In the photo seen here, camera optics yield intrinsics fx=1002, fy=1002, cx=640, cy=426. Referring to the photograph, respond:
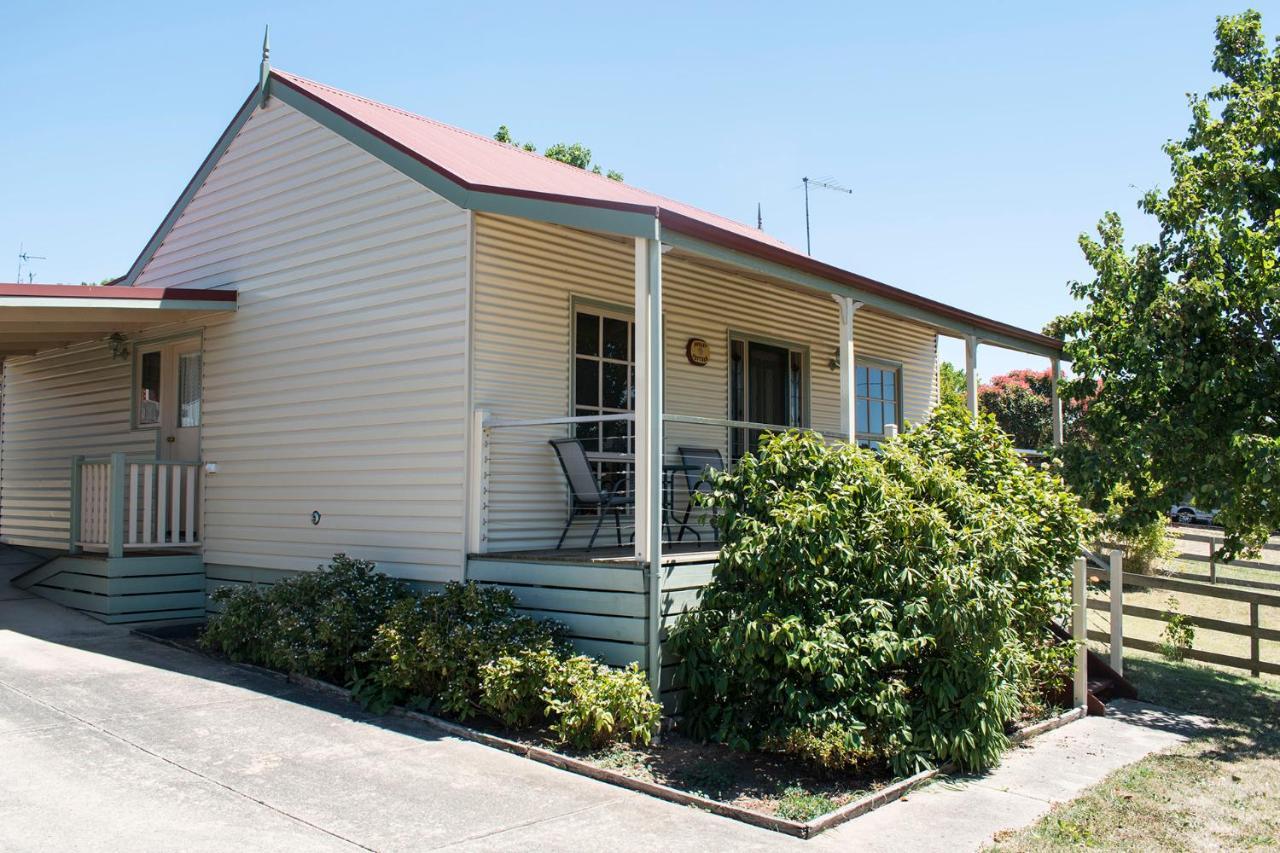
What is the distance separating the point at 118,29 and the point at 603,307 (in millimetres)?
5938

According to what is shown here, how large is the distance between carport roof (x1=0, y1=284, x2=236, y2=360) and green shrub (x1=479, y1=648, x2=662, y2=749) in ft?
18.0

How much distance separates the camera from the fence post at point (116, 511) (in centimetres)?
957

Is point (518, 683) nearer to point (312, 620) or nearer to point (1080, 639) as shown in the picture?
point (312, 620)

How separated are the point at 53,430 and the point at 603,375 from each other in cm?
780

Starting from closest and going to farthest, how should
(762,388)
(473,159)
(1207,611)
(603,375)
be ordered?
(603,375)
(473,159)
(762,388)
(1207,611)

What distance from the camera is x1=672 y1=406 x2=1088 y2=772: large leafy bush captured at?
19.4 ft

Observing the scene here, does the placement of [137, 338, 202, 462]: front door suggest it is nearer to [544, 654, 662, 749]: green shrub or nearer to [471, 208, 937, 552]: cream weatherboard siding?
[471, 208, 937, 552]: cream weatherboard siding

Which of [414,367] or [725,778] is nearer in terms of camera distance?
[725,778]

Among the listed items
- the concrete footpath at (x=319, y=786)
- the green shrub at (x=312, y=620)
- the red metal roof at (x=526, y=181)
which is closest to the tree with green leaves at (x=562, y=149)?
the red metal roof at (x=526, y=181)

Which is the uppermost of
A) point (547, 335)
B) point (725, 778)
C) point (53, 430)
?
point (547, 335)

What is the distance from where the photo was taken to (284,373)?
9523 mm

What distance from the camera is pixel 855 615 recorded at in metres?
6.04

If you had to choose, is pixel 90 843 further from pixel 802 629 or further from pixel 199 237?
pixel 199 237

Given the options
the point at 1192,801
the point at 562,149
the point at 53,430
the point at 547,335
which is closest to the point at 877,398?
the point at 547,335
